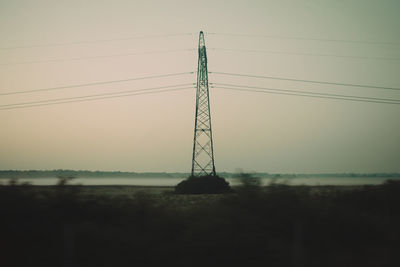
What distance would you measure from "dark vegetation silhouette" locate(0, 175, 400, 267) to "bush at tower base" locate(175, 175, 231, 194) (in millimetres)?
23028

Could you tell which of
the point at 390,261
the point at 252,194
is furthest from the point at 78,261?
the point at 390,261

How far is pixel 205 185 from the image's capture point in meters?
38.4

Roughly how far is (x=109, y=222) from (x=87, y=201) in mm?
1794

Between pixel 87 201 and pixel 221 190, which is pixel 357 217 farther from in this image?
pixel 221 190

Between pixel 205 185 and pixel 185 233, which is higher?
pixel 205 185

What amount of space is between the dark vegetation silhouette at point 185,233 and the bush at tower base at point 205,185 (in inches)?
907

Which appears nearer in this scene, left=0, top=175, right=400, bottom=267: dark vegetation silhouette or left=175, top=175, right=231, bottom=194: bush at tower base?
left=0, top=175, right=400, bottom=267: dark vegetation silhouette

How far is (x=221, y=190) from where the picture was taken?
38.4m

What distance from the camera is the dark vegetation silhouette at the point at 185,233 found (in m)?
10.5

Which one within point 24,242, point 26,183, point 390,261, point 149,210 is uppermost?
point 26,183

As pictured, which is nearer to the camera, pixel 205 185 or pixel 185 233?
pixel 185 233

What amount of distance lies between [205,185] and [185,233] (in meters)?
26.9

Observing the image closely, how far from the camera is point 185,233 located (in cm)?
1162

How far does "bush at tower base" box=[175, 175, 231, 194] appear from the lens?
125 feet
